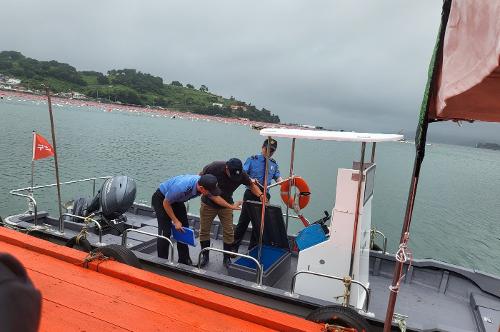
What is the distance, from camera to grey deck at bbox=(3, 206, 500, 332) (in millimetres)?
4219

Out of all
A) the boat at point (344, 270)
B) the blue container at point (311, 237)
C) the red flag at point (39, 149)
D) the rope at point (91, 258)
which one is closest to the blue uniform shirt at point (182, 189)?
the boat at point (344, 270)

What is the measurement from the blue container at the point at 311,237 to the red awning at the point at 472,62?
2.50 meters

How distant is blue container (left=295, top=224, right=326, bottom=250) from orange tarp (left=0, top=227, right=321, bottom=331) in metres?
1.37

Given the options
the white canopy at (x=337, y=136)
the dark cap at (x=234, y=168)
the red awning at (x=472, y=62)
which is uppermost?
the red awning at (x=472, y=62)

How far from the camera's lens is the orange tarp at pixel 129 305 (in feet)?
9.53

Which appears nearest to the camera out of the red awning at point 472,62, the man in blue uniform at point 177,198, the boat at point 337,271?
the red awning at point 472,62

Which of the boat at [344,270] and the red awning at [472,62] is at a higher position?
the red awning at [472,62]

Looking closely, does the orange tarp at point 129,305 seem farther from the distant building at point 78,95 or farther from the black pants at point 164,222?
the distant building at point 78,95

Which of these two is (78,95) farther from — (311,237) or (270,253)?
(311,237)

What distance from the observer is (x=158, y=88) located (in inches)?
4941

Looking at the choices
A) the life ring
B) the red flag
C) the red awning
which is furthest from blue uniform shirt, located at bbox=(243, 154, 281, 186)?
the red awning

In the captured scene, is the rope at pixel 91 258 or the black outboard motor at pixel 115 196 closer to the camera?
the rope at pixel 91 258

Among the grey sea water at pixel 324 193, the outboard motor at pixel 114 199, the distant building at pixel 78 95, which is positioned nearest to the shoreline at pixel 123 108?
the distant building at pixel 78 95

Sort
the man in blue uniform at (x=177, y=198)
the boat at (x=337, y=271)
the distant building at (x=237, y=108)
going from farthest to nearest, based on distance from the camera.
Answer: the distant building at (x=237, y=108)
the man in blue uniform at (x=177, y=198)
the boat at (x=337, y=271)
